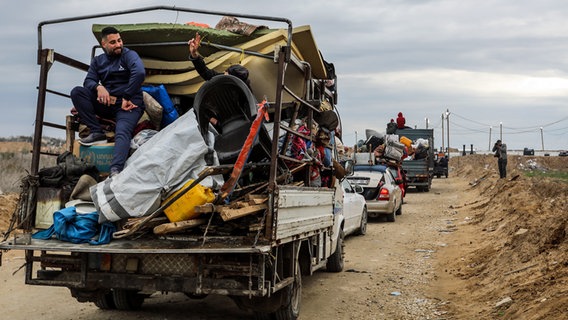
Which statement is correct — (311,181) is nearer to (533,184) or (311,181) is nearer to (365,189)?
(365,189)

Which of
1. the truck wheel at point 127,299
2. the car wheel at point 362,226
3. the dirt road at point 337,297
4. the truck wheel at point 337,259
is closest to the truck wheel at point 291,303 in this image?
the dirt road at point 337,297

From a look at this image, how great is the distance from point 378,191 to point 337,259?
751cm

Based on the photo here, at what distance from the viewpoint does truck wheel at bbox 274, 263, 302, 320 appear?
6441 mm

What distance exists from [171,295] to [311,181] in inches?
95.6

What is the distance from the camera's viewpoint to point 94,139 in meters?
6.77

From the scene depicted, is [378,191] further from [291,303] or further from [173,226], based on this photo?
[173,226]

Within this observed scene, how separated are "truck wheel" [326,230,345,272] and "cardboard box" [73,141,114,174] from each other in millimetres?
4402

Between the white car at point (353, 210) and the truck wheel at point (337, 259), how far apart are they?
2148 mm

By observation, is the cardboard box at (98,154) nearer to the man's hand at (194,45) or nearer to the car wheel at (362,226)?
the man's hand at (194,45)

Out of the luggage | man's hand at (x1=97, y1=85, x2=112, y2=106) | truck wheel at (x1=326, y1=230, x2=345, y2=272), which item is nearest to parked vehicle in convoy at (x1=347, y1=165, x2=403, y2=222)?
the luggage

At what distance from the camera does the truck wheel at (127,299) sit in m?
7.27

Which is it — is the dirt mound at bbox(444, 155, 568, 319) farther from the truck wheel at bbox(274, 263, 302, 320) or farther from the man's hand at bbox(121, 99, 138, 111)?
the man's hand at bbox(121, 99, 138, 111)

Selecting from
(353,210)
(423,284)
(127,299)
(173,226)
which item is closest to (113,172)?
(173,226)

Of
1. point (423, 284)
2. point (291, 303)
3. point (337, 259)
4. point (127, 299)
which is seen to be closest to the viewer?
point (291, 303)
